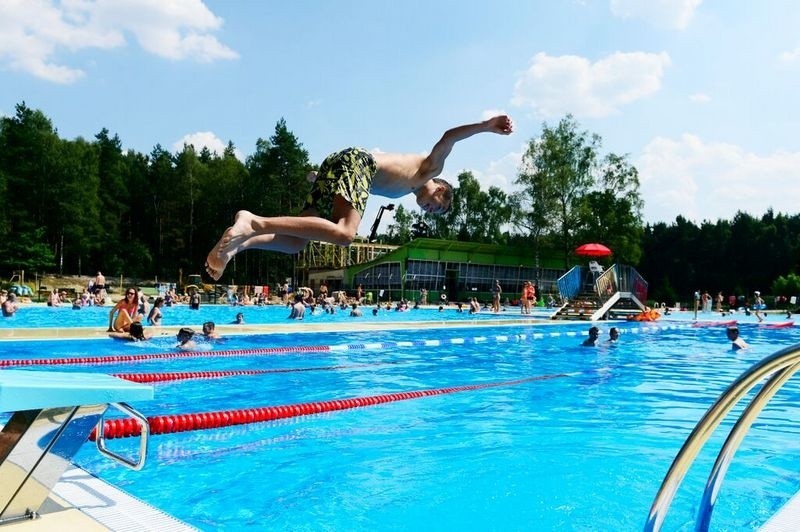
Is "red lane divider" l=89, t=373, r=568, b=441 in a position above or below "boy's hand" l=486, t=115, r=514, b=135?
below

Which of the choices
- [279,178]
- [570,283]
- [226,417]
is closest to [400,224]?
[279,178]

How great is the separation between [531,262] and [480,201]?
11.9 metres

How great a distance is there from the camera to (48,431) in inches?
104

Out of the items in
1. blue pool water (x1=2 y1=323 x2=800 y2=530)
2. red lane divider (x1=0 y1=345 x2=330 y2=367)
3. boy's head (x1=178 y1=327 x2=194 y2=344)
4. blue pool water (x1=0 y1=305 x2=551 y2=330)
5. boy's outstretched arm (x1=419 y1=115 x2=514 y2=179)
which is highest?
boy's outstretched arm (x1=419 y1=115 x2=514 y2=179)

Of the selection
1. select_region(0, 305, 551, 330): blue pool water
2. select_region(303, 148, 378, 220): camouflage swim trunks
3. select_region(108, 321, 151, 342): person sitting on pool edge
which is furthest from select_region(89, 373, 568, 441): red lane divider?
select_region(0, 305, 551, 330): blue pool water

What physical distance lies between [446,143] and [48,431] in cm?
335

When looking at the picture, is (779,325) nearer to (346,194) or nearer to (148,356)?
(148,356)

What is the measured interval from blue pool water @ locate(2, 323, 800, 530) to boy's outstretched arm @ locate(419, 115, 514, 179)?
2.35 m

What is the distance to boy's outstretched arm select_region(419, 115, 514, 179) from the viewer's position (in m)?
4.90

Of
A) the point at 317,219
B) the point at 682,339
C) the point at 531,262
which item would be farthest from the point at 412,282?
the point at 317,219

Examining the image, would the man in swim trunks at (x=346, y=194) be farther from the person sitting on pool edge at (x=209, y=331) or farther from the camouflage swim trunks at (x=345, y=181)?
the person sitting on pool edge at (x=209, y=331)

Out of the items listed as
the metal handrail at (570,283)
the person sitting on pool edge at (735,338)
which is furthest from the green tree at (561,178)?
the person sitting on pool edge at (735,338)

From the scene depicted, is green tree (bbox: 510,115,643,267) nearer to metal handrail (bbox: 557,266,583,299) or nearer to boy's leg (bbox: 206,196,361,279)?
metal handrail (bbox: 557,266,583,299)

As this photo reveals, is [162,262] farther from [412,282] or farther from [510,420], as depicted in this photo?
[510,420]
